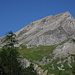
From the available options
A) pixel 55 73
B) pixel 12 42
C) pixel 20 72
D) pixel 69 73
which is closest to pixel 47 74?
pixel 55 73

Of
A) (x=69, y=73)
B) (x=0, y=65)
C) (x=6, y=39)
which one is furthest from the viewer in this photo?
(x=69, y=73)

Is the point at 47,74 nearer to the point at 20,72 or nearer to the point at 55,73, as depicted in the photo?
the point at 55,73

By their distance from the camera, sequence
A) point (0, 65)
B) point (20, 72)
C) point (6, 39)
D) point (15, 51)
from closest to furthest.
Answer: point (6, 39), point (15, 51), point (0, 65), point (20, 72)

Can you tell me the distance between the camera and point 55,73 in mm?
196750

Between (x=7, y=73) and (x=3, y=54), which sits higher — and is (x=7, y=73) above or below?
below

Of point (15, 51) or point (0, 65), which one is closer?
point (15, 51)

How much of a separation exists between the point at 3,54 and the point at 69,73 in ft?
465

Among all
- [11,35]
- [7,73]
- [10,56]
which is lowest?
[7,73]

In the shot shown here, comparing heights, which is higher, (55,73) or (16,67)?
(55,73)

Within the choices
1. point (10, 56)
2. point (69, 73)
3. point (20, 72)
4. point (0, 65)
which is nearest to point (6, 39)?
point (10, 56)

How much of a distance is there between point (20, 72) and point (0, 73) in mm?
8289

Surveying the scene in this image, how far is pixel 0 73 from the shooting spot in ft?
194

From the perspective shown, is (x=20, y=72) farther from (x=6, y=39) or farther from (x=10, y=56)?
(x=6, y=39)

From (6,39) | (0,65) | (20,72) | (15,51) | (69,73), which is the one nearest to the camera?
(6,39)
